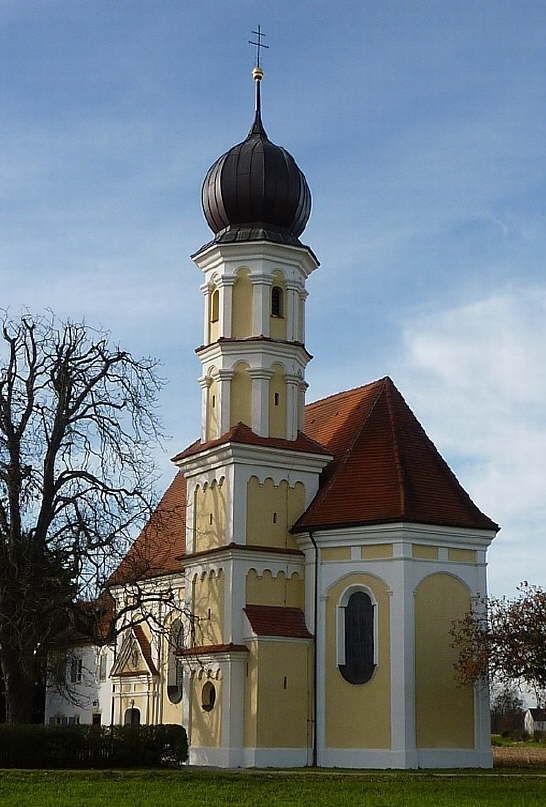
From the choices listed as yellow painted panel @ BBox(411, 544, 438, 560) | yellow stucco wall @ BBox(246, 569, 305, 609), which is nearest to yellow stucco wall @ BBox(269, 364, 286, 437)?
yellow stucco wall @ BBox(246, 569, 305, 609)

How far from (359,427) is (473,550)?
5.62 metres

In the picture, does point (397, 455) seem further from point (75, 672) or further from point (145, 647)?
point (75, 672)

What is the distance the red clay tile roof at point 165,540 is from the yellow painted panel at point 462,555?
885 centimetres

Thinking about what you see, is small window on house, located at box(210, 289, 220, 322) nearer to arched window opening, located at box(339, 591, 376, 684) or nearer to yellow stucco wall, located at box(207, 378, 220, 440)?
yellow stucco wall, located at box(207, 378, 220, 440)

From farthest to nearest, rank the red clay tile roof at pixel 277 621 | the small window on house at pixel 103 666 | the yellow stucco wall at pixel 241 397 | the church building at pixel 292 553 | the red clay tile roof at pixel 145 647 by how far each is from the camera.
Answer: the small window on house at pixel 103 666 < the red clay tile roof at pixel 145 647 < the yellow stucco wall at pixel 241 397 < the red clay tile roof at pixel 277 621 < the church building at pixel 292 553

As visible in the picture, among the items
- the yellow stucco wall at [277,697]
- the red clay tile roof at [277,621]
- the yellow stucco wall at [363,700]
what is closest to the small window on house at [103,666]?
the red clay tile roof at [277,621]

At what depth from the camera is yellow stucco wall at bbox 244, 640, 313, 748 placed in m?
35.6

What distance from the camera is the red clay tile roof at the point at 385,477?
36.8 metres

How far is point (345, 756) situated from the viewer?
3528 centimetres

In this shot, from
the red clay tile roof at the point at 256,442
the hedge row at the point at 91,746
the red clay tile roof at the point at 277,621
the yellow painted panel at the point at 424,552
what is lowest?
the hedge row at the point at 91,746

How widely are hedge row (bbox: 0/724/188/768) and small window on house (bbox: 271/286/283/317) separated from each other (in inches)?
540

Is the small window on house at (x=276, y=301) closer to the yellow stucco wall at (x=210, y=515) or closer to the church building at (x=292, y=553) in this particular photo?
the church building at (x=292, y=553)

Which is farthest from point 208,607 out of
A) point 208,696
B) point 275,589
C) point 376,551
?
point 376,551

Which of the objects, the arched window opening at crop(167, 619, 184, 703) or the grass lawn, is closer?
the grass lawn
